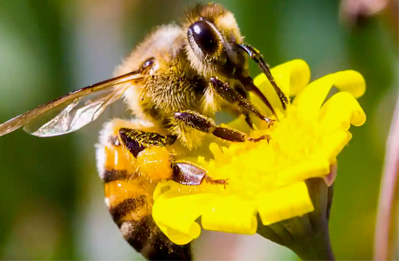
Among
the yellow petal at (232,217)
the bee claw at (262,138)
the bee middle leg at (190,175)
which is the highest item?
the bee claw at (262,138)

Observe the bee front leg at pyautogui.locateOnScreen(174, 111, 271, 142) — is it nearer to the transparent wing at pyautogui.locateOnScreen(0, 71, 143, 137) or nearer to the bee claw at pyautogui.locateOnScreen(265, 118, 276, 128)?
the bee claw at pyautogui.locateOnScreen(265, 118, 276, 128)

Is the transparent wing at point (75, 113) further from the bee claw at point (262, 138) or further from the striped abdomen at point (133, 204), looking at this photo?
the bee claw at point (262, 138)

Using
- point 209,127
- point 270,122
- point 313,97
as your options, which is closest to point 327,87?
point 313,97

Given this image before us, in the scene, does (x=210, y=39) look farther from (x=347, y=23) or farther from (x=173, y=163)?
(x=347, y=23)

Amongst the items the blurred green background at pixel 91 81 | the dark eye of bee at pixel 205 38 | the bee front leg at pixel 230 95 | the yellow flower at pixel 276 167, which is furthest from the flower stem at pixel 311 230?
the blurred green background at pixel 91 81

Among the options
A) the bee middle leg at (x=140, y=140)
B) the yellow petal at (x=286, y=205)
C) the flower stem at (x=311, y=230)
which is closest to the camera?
the yellow petal at (x=286, y=205)

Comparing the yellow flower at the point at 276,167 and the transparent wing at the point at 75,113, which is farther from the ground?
the transparent wing at the point at 75,113

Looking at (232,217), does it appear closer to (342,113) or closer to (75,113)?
(342,113)
